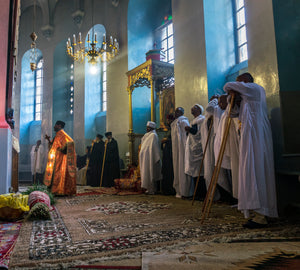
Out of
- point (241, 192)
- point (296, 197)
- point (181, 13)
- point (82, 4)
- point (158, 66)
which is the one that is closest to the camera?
point (241, 192)

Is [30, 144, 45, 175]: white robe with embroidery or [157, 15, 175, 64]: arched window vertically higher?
[157, 15, 175, 64]: arched window

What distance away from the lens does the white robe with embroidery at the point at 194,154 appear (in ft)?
17.7

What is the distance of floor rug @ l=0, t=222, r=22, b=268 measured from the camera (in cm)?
203

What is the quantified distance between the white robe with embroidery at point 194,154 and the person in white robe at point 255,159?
2144 millimetres

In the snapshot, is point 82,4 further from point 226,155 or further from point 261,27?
point 226,155

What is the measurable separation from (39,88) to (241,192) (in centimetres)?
1574

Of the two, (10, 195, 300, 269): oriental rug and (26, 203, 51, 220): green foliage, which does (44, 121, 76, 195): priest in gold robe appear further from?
(26, 203, 51, 220): green foliage

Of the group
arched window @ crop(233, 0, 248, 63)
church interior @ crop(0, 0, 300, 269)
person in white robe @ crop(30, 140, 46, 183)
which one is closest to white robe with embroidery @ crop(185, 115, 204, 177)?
church interior @ crop(0, 0, 300, 269)

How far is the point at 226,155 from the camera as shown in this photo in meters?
3.88

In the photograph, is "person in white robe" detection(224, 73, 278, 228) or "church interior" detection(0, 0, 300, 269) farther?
"person in white robe" detection(224, 73, 278, 228)

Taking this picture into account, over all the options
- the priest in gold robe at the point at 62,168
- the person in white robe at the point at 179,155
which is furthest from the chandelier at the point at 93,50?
the person in white robe at the point at 179,155

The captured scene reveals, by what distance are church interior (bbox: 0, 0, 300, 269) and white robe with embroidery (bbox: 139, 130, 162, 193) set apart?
27.2 inches

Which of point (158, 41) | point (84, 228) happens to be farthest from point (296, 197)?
point (158, 41)

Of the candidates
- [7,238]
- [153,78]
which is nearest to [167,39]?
[153,78]
